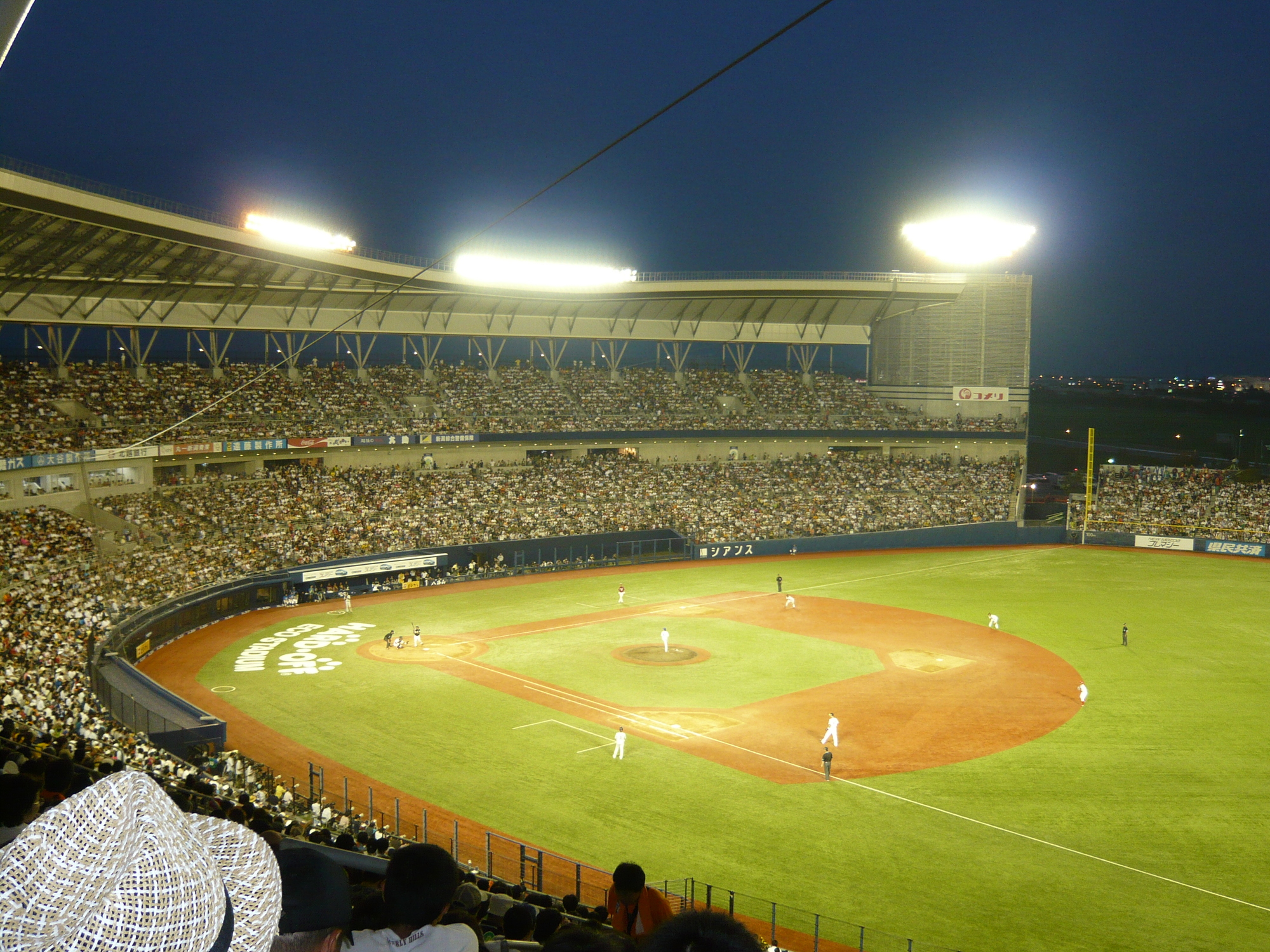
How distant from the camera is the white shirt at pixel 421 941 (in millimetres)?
3648

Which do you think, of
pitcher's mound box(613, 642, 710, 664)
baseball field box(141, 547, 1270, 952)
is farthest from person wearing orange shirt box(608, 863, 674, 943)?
pitcher's mound box(613, 642, 710, 664)

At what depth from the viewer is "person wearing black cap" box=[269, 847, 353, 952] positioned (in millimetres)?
2758

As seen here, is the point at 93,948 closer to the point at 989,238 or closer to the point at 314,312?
the point at 314,312

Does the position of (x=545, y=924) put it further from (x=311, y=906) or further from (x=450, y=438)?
(x=450, y=438)

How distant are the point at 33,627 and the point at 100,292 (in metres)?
23.1

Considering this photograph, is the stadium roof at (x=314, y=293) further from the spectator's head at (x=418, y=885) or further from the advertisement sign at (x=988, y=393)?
the spectator's head at (x=418, y=885)

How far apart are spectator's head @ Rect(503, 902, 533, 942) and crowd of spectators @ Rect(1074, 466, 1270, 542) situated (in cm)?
6573

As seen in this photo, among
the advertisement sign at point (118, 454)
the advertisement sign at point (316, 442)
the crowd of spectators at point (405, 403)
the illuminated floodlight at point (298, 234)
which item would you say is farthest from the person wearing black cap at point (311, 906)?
the advertisement sign at point (316, 442)

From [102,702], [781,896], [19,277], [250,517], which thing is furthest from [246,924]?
[250,517]

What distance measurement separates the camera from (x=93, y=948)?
1.64 metres

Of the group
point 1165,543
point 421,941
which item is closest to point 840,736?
point 421,941

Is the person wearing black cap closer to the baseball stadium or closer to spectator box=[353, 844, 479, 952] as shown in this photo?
spectator box=[353, 844, 479, 952]

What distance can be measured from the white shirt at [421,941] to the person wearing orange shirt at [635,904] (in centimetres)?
282

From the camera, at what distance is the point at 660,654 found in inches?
1352
